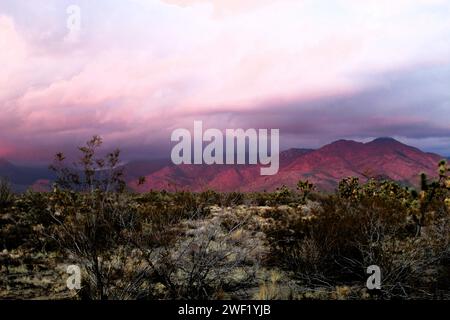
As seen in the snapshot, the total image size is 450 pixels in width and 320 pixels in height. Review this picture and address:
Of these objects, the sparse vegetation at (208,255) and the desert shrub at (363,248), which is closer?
the sparse vegetation at (208,255)

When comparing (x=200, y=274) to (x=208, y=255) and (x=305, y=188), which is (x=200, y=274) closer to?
(x=208, y=255)

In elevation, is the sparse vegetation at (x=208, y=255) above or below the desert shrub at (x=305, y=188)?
below

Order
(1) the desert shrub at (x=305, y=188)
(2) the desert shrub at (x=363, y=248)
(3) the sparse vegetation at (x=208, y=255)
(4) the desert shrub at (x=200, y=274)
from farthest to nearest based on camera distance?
(1) the desert shrub at (x=305, y=188)
(2) the desert shrub at (x=363, y=248)
(4) the desert shrub at (x=200, y=274)
(3) the sparse vegetation at (x=208, y=255)

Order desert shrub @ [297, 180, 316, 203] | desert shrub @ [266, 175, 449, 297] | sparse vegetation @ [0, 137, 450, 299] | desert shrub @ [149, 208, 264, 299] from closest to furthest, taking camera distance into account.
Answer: sparse vegetation @ [0, 137, 450, 299], desert shrub @ [149, 208, 264, 299], desert shrub @ [266, 175, 449, 297], desert shrub @ [297, 180, 316, 203]

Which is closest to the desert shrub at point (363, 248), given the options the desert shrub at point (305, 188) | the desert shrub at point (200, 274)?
the desert shrub at point (200, 274)

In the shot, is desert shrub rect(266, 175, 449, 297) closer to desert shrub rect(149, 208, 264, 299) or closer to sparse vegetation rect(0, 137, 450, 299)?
sparse vegetation rect(0, 137, 450, 299)

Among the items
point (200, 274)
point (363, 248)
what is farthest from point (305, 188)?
point (200, 274)

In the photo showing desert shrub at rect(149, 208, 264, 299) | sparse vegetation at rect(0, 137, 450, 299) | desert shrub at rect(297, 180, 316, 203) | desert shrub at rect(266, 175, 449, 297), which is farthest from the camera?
desert shrub at rect(297, 180, 316, 203)

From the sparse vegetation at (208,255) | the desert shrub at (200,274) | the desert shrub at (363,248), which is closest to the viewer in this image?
the sparse vegetation at (208,255)

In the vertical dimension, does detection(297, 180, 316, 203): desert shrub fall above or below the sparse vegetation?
above

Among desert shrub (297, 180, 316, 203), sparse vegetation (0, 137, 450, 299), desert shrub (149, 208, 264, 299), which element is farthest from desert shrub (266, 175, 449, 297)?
desert shrub (297, 180, 316, 203)

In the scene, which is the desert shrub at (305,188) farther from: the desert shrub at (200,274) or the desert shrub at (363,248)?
the desert shrub at (200,274)

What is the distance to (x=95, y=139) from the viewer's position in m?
9.15
